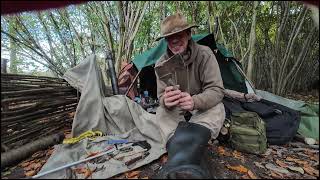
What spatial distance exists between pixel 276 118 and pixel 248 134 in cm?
70

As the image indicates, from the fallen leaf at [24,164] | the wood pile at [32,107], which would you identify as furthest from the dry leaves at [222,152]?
the wood pile at [32,107]

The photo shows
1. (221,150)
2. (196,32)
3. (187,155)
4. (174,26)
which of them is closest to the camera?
(187,155)

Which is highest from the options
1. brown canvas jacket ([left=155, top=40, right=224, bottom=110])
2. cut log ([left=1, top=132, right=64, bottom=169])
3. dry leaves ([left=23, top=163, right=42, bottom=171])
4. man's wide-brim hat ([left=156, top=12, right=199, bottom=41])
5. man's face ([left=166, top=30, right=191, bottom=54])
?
man's wide-brim hat ([left=156, top=12, right=199, bottom=41])

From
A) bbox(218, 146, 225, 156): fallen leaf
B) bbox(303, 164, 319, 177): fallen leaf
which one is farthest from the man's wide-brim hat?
bbox(303, 164, 319, 177): fallen leaf

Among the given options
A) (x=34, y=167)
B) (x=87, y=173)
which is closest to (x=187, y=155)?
(x=87, y=173)

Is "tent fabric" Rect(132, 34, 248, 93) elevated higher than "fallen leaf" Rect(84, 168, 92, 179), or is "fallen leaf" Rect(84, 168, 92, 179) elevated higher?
"tent fabric" Rect(132, 34, 248, 93)

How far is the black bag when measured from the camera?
11.7ft

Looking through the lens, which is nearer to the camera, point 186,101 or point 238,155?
point 186,101

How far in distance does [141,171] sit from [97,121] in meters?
1.21

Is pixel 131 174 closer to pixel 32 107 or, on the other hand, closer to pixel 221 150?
pixel 221 150

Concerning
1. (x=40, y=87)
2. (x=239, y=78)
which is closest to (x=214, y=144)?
(x=239, y=78)

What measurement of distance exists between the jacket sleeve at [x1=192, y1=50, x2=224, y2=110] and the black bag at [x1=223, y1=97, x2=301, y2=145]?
2.99 feet

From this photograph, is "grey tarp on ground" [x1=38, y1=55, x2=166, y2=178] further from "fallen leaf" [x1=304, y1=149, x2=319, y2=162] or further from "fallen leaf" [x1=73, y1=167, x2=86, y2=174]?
"fallen leaf" [x1=304, y1=149, x2=319, y2=162]

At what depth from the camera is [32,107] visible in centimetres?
348
